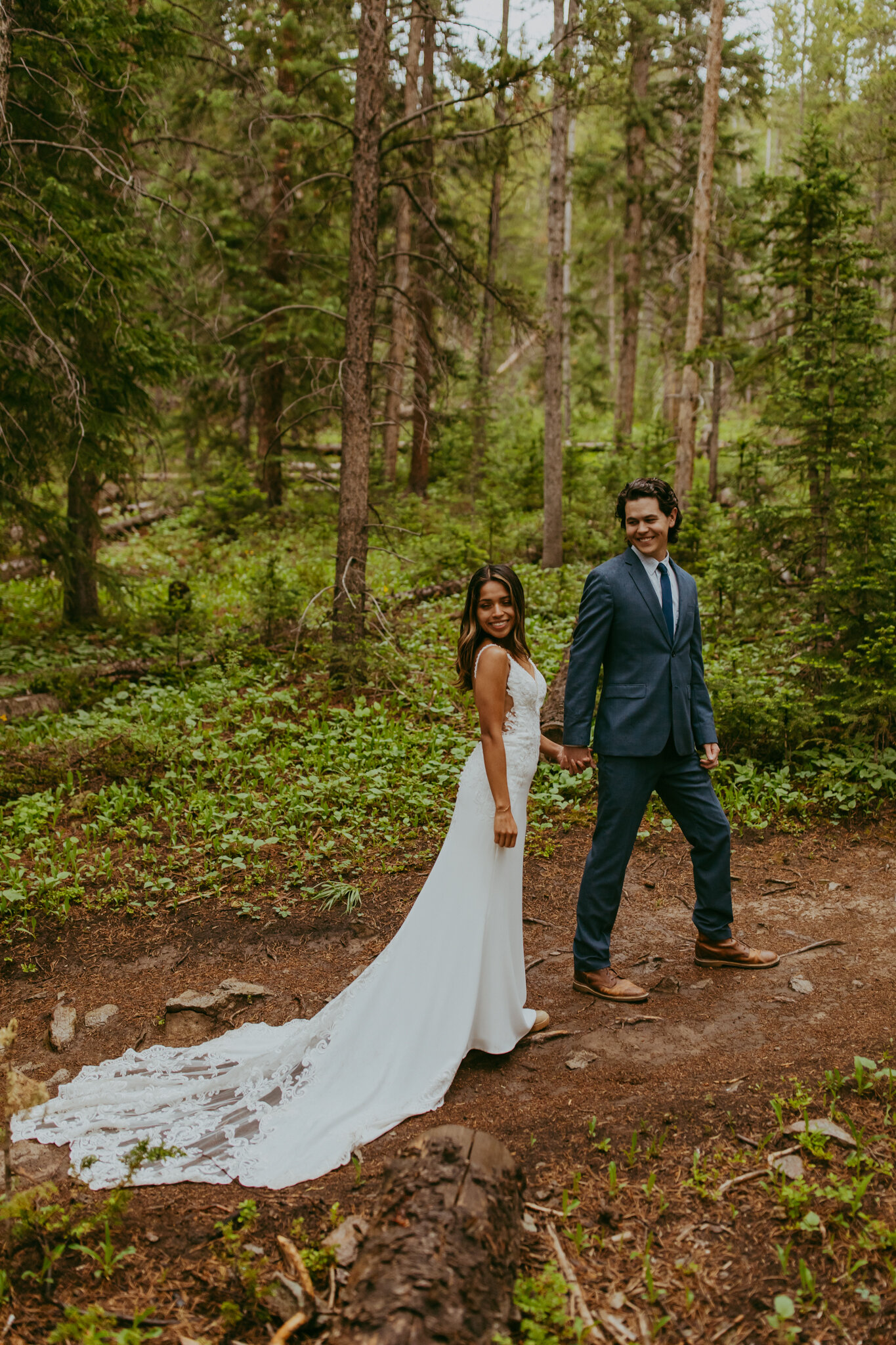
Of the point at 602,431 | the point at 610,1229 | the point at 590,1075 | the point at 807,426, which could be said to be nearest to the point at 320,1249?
the point at 610,1229

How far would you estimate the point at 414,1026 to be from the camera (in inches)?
160

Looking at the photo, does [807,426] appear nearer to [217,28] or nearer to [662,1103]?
[662,1103]

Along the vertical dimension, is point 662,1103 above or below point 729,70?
below

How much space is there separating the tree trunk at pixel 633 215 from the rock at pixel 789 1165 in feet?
57.4

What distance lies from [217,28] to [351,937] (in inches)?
504

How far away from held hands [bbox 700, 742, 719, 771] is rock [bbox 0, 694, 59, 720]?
7373 millimetres

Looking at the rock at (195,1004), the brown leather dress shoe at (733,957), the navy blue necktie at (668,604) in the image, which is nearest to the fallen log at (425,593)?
the rock at (195,1004)

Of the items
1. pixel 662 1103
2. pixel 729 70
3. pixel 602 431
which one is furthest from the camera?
pixel 602 431

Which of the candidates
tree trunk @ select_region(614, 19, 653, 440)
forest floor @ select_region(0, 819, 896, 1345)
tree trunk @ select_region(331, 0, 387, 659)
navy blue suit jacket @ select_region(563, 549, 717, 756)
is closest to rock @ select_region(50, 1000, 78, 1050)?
forest floor @ select_region(0, 819, 896, 1345)

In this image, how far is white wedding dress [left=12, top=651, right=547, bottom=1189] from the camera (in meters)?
3.77

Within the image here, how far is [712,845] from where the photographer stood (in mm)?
4738

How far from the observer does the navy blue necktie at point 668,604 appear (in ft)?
15.0

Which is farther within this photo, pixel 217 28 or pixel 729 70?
pixel 729 70

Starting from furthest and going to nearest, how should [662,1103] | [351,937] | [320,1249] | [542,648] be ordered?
1. [542,648]
2. [351,937]
3. [662,1103]
4. [320,1249]
